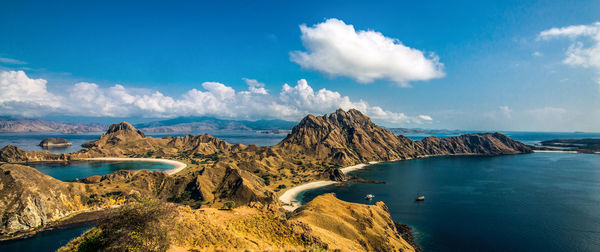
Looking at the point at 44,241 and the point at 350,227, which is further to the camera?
the point at 44,241

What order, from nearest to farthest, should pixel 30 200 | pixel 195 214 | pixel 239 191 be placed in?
pixel 195 214 < pixel 30 200 < pixel 239 191

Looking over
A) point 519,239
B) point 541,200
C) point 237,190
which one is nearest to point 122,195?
point 237,190

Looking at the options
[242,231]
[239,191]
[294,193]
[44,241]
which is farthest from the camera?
[294,193]

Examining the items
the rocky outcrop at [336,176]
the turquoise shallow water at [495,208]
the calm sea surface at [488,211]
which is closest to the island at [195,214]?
the rocky outcrop at [336,176]

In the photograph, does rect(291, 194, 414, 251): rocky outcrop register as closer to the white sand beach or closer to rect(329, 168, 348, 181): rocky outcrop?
the white sand beach

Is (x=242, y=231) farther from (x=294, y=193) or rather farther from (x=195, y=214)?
(x=294, y=193)

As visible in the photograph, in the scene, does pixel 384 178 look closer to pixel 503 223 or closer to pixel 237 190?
pixel 503 223

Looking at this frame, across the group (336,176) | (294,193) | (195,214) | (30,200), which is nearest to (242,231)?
(195,214)

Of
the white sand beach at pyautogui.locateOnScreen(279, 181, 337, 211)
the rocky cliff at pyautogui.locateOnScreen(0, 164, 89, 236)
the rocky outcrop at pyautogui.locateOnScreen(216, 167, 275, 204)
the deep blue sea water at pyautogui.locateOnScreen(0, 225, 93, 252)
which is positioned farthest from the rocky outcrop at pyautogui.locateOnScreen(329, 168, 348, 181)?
the rocky cliff at pyautogui.locateOnScreen(0, 164, 89, 236)

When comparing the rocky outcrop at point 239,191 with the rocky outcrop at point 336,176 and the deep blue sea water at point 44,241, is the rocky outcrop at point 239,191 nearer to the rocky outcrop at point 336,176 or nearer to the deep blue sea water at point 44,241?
the deep blue sea water at point 44,241

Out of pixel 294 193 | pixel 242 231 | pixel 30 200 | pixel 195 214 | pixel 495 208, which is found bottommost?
pixel 294 193
